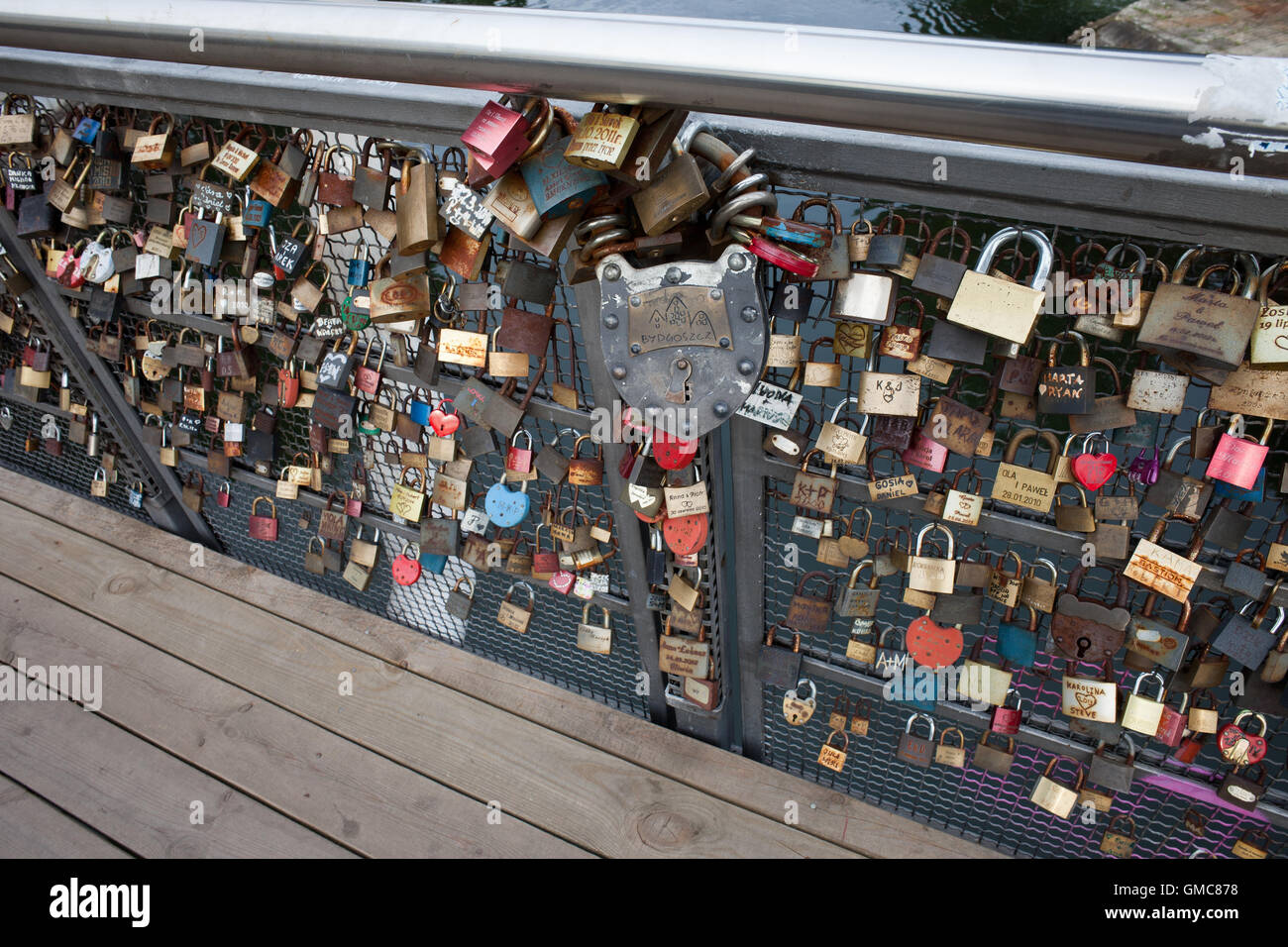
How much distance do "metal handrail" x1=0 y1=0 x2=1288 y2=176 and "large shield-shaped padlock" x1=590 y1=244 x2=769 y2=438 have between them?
0.82 feet

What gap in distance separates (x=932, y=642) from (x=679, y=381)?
2.91ft

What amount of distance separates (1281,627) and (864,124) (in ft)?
3.97

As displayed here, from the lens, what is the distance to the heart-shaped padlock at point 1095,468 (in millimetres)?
1283

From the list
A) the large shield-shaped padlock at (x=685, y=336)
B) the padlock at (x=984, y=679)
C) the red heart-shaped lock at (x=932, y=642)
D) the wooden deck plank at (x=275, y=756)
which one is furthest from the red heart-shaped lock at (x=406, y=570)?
the padlock at (x=984, y=679)

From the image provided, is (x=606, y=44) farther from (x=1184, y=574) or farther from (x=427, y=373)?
(x=1184, y=574)

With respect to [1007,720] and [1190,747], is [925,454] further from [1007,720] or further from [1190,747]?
[1190,747]

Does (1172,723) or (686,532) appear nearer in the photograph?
(1172,723)

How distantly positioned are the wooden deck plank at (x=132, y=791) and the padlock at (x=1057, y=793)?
5.35 feet

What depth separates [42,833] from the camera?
193 centimetres

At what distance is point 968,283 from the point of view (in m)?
1.14

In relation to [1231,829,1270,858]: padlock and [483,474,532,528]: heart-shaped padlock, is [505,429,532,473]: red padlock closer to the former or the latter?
[483,474,532,528]: heart-shaped padlock

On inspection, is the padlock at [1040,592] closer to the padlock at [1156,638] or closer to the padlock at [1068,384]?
the padlock at [1156,638]

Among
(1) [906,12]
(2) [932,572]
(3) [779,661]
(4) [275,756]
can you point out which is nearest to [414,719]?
(4) [275,756]
